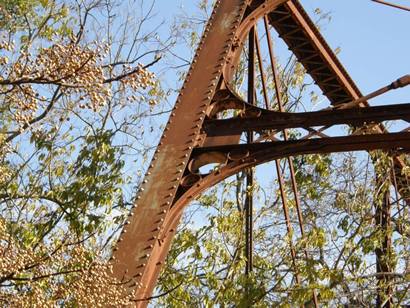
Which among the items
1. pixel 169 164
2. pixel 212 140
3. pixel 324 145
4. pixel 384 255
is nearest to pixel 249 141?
pixel 212 140

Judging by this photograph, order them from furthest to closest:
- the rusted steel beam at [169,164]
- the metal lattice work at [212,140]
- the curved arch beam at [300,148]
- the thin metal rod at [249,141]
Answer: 1. the thin metal rod at [249,141]
2. the curved arch beam at [300,148]
3. the metal lattice work at [212,140]
4. the rusted steel beam at [169,164]

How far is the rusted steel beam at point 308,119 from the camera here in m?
6.94

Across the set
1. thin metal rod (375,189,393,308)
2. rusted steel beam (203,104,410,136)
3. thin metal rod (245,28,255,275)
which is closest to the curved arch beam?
rusted steel beam (203,104,410,136)

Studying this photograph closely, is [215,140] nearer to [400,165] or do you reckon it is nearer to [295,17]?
[295,17]

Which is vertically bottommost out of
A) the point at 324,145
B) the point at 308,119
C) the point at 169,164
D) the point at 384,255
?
the point at 169,164

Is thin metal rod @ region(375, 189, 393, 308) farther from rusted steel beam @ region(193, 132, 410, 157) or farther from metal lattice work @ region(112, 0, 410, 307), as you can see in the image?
rusted steel beam @ region(193, 132, 410, 157)

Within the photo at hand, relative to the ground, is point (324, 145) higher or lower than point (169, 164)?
higher

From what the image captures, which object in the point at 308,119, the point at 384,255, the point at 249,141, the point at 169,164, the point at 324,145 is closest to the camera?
the point at 169,164

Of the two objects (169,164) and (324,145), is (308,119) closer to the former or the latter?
(324,145)

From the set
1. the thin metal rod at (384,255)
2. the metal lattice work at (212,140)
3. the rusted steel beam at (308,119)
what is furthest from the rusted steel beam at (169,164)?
the thin metal rod at (384,255)

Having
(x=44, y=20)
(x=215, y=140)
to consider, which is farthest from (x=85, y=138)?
(x=215, y=140)

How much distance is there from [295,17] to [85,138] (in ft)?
11.4

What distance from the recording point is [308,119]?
7078 mm

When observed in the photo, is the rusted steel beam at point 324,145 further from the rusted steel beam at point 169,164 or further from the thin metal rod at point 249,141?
the thin metal rod at point 249,141
